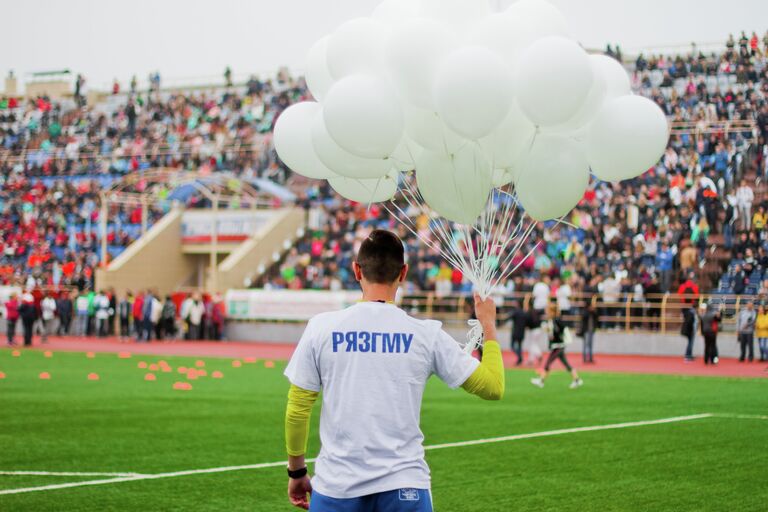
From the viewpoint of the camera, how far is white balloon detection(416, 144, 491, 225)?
7309 millimetres

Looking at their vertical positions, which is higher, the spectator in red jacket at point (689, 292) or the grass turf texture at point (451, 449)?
the spectator in red jacket at point (689, 292)

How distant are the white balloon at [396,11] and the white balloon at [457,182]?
935 millimetres

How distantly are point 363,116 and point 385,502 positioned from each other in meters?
2.62

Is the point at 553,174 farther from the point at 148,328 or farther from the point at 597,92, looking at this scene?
the point at 148,328

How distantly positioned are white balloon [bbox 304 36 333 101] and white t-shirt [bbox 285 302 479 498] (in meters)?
3.06

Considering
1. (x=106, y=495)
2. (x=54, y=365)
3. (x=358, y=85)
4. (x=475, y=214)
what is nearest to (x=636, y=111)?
(x=475, y=214)

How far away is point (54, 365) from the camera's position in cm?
2492

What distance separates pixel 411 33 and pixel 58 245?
137 ft

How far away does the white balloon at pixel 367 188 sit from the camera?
308 inches

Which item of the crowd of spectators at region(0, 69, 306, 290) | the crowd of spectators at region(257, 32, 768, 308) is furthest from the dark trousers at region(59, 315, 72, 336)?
the crowd of spectators at region(257, 32, 768, 308)

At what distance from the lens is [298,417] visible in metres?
4.90

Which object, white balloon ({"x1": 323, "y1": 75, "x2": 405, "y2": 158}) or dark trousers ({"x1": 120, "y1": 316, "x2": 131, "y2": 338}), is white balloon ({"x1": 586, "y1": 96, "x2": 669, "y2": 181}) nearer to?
white balloon ({"x1": 323, "y1": 75, "x2": 405, "y2": 158})

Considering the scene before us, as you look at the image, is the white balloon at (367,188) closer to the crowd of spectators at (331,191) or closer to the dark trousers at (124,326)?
the crowd of spectators at (331,191)

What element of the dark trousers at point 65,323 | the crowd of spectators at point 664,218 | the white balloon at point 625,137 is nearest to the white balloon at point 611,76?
the white balloon at point 625,137
